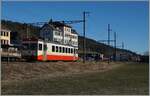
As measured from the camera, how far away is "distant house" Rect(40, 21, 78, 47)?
11656cm

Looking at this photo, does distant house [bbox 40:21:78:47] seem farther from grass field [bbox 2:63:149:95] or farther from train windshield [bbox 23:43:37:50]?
grass field [bbox 2:63:149:95]

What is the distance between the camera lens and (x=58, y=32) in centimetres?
12194

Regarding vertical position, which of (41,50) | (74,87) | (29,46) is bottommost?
(74,87)

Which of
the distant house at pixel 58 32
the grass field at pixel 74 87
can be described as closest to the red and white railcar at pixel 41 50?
the grass field at pixel 74 87

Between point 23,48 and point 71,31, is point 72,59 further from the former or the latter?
point 71,31

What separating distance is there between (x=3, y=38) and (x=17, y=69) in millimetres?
53341

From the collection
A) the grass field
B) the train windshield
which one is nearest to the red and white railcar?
the train windshield

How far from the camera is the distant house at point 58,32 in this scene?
382 feet

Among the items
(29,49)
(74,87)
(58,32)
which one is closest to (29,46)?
(29,49)

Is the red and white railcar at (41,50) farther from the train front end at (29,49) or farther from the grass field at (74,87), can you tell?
the grass field at (74,87)

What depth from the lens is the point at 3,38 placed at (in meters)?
81.5

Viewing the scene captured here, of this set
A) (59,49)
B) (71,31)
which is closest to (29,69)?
(59,49)

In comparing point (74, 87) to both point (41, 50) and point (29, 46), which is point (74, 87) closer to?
point (41, 50)

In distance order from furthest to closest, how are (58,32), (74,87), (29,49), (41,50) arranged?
(58,32) < (29,49) < (41,50) < (74,87)
